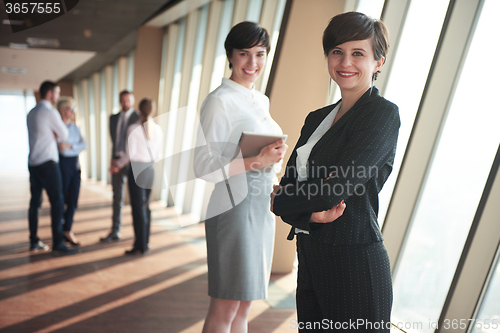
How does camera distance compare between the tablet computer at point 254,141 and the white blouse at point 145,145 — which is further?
the white blouse at point 145,145

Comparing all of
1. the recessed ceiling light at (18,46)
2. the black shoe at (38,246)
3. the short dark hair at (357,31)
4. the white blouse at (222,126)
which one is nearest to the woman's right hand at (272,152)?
the white blouse at (222,126)

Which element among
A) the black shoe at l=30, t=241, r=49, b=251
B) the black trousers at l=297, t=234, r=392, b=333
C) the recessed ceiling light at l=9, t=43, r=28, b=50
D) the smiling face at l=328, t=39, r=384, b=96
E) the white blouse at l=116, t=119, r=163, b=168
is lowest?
the black shoe at l=30, t=241, r=49, b=251

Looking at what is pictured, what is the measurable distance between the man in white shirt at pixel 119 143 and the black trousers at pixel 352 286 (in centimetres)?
417

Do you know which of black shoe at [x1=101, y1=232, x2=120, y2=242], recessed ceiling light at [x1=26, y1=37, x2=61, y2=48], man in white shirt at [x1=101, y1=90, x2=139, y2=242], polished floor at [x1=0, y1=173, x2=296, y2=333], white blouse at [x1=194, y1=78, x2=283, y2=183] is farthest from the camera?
recessed ceiling light at [x1=26, y1=37, x2=61, y2=48]

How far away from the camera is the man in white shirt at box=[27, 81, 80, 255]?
168 inches

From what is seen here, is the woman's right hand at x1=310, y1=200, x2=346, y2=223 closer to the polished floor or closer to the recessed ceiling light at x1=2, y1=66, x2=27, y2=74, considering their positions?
the polished floor

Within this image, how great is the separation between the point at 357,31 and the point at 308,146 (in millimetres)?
384

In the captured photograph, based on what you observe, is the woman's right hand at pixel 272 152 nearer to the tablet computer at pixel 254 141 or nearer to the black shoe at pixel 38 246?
the tablet computer at pixel 254 141

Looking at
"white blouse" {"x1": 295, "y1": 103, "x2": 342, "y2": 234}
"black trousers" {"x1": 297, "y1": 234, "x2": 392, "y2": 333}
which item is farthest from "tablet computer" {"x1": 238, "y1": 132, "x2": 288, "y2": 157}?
"black trousers" {"x1": 297, "y1": 234, "x2": 392, "y2": 333}

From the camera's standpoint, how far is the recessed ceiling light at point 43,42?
9422 millimetres

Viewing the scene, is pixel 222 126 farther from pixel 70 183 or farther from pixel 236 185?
pixel 70 183

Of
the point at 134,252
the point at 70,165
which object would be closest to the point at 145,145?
the point at 70,165

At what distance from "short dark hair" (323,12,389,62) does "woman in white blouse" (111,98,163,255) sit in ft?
11.8

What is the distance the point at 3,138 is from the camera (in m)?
20.0
